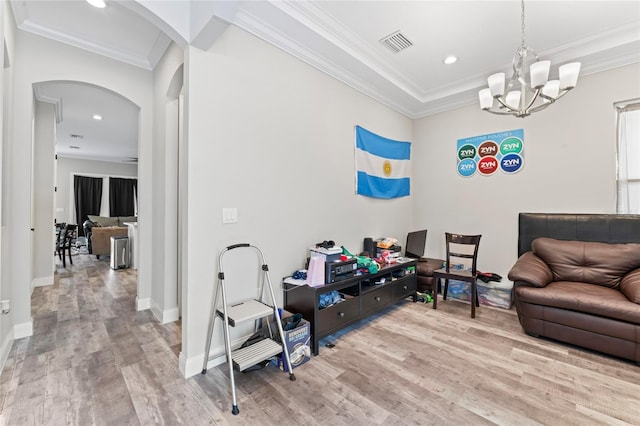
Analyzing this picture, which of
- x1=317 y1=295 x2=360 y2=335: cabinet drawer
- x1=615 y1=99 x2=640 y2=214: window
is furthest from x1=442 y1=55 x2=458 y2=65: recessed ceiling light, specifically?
x1=317 y1=295 x2=360 y2=335: cabinet drawer

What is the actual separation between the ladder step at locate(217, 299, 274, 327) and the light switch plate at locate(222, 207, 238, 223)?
70 cm

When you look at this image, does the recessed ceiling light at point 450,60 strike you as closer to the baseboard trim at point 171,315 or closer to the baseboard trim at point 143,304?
the baseboard trim at point 171,315

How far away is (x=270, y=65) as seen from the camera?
2.62 m

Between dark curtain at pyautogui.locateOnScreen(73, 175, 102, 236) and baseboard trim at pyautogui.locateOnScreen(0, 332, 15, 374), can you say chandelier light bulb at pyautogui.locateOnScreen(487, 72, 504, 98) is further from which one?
dark curtain at pyautogui.locateOnScreen(73, 175, 102, 236)

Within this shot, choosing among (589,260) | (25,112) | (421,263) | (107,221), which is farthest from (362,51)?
(107,221)

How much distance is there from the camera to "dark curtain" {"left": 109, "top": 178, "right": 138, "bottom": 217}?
9.79 metres

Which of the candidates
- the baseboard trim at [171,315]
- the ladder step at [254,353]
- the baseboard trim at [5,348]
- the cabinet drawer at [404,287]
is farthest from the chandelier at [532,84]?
the baseboard trim at [5,348]

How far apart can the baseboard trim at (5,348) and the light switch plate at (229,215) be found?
2.01 meters

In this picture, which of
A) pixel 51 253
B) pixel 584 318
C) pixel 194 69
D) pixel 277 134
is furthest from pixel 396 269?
pixel 51 253

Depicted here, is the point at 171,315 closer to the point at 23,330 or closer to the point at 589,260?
the point at 23,330

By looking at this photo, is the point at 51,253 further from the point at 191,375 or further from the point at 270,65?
the point at 270,65

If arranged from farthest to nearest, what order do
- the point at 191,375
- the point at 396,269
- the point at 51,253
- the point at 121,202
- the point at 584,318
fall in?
1. the point at 121,202
2. the point at 51,253
3. the point at 396,269
4. the point at 584,318
5. the point at 191,375

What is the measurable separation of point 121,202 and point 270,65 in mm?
10010

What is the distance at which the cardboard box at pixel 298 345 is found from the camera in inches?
84.5
